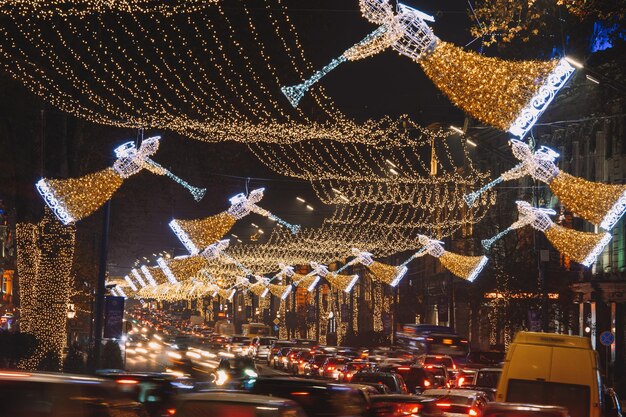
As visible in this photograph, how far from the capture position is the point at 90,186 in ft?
101

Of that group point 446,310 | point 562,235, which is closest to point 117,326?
point 562,235

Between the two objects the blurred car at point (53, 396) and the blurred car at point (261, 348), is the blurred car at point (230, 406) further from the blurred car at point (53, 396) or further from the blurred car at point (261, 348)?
the blurred car at point (261, 348)

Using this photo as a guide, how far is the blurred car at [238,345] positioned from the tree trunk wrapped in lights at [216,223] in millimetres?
26828

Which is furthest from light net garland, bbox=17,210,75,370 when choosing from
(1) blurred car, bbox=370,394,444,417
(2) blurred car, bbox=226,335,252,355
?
(2) blurred car, bbox=226,335,252,355

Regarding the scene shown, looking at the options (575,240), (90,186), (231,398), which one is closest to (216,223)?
(90,186)

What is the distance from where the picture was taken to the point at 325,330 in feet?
338

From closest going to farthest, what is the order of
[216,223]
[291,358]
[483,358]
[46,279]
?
[46,279] < [216,223] < [483,358] < [291,358]

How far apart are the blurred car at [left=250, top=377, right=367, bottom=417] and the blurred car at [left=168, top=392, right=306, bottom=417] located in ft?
11.7

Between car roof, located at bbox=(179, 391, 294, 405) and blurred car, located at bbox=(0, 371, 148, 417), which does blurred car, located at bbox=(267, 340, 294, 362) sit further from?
blurred car, located at bbox=(0, 371, 148, 417)

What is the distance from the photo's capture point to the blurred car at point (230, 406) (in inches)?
407

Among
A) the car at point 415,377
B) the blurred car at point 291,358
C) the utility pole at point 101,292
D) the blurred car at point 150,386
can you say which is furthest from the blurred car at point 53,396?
the blurred car at point 291,358

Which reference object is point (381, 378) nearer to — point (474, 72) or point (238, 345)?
point (474, 72)

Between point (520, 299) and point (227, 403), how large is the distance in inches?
1602

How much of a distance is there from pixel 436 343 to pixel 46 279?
24854mm
